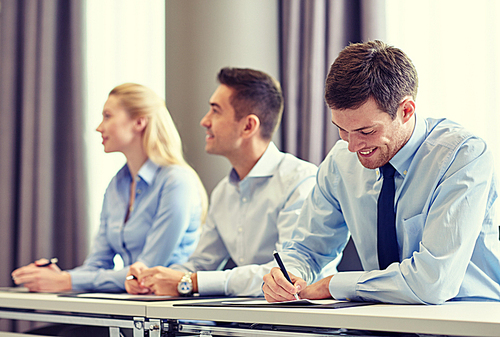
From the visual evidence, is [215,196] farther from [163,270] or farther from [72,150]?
[72,150]

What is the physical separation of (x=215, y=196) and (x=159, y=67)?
1.43 metres

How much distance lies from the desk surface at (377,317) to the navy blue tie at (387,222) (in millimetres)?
235

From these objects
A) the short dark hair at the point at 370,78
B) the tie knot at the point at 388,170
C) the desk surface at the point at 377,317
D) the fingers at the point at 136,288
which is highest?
the short dark hair at the point at 370,78

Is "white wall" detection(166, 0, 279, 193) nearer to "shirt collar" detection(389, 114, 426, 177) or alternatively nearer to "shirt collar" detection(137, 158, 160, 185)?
"shirt collar" detection(137, 158, 160, 185)

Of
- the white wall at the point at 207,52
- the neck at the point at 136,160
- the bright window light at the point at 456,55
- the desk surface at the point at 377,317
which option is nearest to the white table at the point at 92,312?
the desk surface at the point at 377,317

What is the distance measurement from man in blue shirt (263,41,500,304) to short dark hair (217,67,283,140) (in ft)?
2.39

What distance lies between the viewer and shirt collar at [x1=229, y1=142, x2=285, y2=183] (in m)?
1.98

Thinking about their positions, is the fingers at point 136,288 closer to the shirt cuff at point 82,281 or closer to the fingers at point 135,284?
the fingers at point 135,284

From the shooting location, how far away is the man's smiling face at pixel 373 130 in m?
1.29

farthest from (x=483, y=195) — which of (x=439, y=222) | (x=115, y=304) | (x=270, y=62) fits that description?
(x=270, y=62)

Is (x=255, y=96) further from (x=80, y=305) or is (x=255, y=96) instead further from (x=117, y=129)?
(x=80, y=305)

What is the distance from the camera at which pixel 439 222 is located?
3.84ft

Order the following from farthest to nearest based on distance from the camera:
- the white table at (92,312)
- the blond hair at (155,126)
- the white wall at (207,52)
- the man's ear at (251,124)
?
the white wall at (207,52)
the blond hair at (155,126)
the man's ear at (251,124)
the white table at (92,312)

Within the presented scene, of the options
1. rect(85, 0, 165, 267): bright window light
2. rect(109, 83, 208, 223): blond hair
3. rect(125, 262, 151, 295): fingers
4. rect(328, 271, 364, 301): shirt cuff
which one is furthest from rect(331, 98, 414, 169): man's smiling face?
rect(85, 0, 165, 267): bright window light
